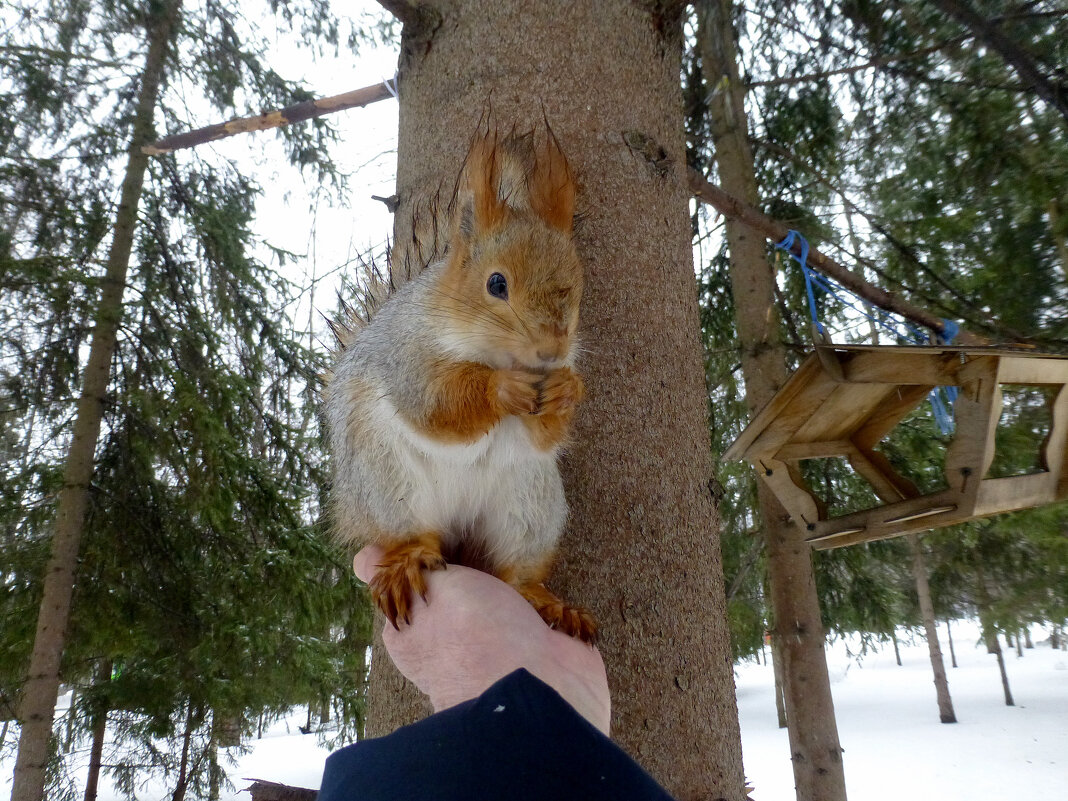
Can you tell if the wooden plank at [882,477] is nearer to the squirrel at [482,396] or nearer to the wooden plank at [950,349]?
the wooden plank at [950,349]

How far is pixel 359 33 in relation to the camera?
12.5 feet

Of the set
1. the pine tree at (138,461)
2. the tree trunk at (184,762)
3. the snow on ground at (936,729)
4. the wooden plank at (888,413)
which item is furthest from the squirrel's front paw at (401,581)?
the snow on ground at (936,729)

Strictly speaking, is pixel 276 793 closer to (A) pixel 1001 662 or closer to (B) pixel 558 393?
(B) pixel 558 393

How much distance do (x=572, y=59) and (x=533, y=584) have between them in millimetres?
990

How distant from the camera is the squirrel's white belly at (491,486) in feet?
3.70

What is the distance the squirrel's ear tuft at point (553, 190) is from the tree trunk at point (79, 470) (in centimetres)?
282

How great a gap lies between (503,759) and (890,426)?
175 cm

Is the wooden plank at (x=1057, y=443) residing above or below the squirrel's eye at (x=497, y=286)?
below

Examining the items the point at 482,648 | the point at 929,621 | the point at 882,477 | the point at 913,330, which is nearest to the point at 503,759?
the point at 482,648

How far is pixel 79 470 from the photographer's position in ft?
10.7

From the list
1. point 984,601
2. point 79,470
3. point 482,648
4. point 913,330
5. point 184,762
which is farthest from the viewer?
point 984,601

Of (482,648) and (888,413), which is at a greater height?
(888,413)

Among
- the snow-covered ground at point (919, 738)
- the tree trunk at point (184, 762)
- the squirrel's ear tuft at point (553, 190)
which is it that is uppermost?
the squirrel's ear tuft at point (553, 190)

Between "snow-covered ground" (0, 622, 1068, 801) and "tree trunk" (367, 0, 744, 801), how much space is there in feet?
10.1
